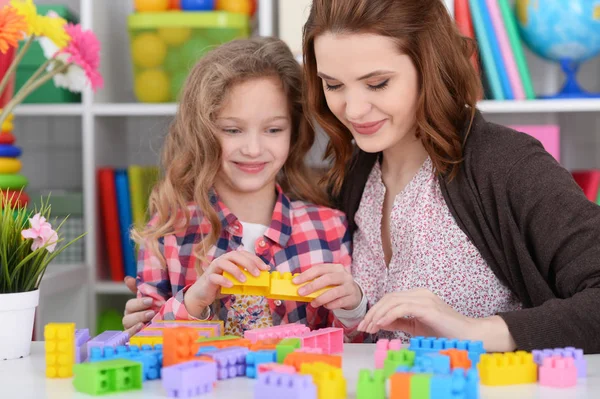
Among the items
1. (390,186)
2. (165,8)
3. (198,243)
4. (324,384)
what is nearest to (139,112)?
(165,8)

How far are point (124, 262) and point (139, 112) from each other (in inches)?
16.9

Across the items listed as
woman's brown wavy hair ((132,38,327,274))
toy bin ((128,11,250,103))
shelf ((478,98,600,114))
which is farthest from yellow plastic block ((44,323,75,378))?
shelf ((478,98,600,114))

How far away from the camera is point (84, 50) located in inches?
67.9

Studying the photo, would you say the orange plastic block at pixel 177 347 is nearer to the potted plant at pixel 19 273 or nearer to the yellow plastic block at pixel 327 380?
the yellow plastic block at pixel 327 380

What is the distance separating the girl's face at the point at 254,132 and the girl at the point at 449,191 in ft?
0.25

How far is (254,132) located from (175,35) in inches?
29.6

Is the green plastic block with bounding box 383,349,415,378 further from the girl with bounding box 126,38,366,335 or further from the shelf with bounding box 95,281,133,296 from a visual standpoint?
the shelf with bounding box 95,281,133,296

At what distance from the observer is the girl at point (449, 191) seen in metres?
1.20

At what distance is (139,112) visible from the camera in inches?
84.7

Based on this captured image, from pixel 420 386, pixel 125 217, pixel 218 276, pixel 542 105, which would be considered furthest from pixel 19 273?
pixel 542 105

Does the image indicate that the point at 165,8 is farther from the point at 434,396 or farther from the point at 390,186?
the point at 434,396

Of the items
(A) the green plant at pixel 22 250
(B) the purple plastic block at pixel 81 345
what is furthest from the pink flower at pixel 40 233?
(B) the purple plastic block at pixel 81 345

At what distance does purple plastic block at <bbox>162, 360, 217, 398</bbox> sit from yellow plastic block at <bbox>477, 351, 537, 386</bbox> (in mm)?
308

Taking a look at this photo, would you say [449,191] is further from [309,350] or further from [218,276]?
[309,350]
